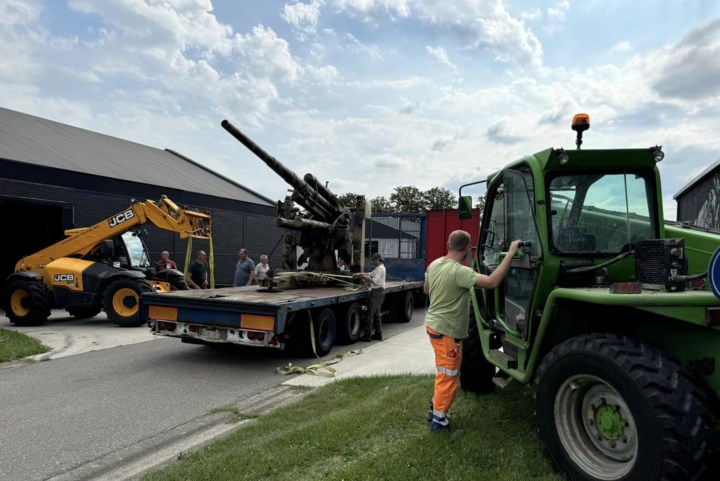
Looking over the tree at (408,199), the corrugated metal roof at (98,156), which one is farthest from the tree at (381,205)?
the corrugated metal roof at (98,156)

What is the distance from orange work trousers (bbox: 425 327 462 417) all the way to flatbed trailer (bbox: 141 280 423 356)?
3356 mm

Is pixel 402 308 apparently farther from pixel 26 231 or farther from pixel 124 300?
pixel 26 231

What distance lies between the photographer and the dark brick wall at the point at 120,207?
14.4m

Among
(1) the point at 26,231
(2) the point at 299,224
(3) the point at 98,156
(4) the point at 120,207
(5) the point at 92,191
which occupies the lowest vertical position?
(2) the point at 299,224

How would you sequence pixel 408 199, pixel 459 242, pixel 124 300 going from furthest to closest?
pixel 408 199, pixel 124 300, pixel 459 242

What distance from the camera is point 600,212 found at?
396cm

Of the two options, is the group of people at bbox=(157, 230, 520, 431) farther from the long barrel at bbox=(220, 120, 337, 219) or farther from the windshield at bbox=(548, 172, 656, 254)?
the long barrel at bbox=(220, 120, 337, 219)

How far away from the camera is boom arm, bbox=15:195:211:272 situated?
1203 cm

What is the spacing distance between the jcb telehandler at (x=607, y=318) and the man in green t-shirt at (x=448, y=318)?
408 mm

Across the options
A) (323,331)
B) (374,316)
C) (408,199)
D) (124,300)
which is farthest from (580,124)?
(408,199)

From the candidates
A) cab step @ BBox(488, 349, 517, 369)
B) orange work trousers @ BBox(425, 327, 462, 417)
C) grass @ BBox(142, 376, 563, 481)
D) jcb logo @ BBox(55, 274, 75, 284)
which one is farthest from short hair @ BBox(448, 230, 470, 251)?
jcb logo @ BBox(55, 274, 75, 284)

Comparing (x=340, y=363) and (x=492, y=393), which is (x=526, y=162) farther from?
(x=340, y=363)

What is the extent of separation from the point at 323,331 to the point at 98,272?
6197 mm

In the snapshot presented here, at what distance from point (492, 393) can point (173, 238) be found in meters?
16.4
